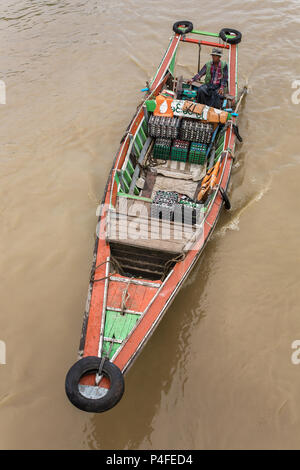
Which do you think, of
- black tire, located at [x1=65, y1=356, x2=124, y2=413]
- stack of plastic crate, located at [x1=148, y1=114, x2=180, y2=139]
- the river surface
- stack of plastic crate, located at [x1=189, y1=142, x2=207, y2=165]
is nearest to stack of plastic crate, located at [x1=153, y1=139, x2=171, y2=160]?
stack of plastic crate, located at [x1=148, y1=114, x2=180, y2=139]

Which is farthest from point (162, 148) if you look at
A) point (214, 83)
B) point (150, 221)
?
point (150, 221)

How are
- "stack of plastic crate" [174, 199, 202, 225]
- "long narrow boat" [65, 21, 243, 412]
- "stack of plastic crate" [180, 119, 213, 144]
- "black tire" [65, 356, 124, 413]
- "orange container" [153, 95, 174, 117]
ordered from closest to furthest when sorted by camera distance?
"black tire" [65, 356, 124, 413] < "long narrow boat" [65, 21, 243, 412] < "stack of plastic crate" [174, 199, 202, 225] < "stack of plastic crate" [180, 119, 213, 144] < "orange container" [153, 95, 174, 117]

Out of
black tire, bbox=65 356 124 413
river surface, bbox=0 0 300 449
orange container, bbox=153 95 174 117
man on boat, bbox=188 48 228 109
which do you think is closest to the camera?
black tire, bbox=65 356 124 413

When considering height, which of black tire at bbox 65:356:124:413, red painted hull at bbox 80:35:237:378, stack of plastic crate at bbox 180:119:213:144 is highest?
stack of plastic crate at bbox 180:119:213:144

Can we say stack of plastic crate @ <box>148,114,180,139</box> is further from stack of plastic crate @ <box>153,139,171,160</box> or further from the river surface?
the river surface

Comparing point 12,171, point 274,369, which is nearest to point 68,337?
point 274,369

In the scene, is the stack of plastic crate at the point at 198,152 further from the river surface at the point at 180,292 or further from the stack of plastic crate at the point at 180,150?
the river surface at the point at 180,292

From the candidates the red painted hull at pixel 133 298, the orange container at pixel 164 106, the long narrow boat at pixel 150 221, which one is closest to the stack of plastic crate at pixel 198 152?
the long narrow boat at pixel 150 221
